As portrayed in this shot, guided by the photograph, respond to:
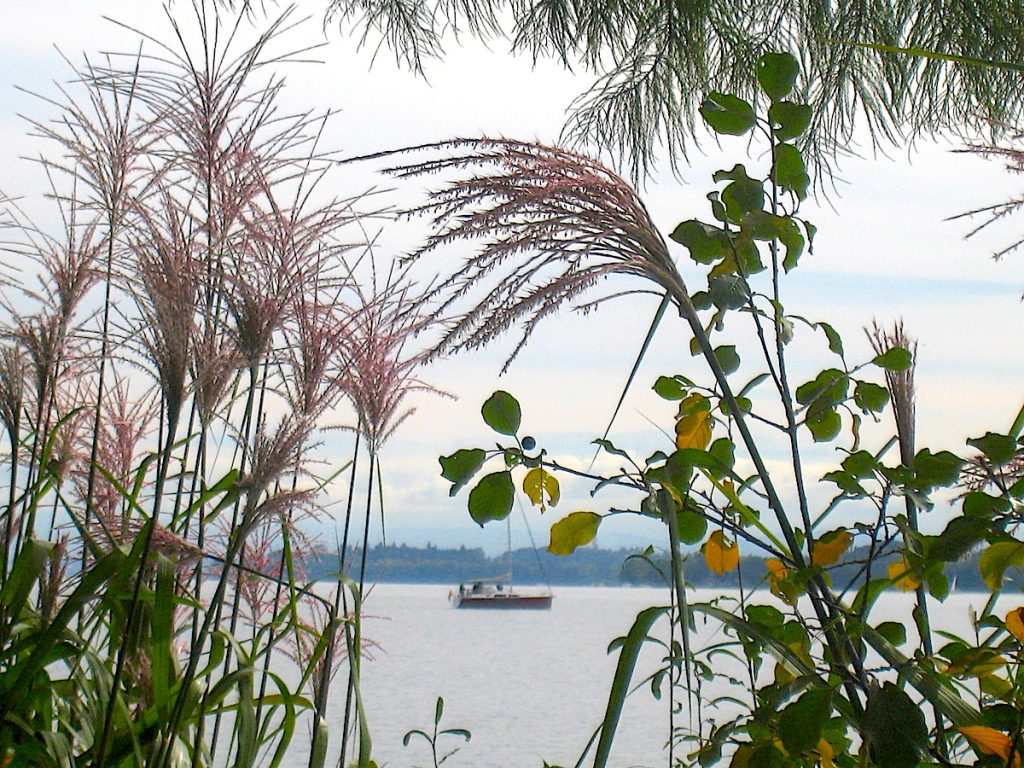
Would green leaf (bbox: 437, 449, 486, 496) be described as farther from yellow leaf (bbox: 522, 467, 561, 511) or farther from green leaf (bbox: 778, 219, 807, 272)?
green leaf (bbox: 778, 219, 807, 272)

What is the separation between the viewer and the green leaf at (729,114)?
2.47 ft

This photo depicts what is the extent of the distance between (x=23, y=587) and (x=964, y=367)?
1535 mm

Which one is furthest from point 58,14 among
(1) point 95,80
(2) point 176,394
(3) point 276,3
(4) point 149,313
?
(2) point 176,394

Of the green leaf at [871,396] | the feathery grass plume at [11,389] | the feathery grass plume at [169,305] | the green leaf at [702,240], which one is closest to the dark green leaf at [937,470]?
the green leaf at [871,396]

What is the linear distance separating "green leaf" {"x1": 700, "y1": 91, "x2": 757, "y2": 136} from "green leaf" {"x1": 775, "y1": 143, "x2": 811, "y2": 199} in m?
0.04

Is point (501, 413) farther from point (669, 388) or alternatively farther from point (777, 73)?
point (777, 73)

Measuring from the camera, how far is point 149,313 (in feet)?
4.23

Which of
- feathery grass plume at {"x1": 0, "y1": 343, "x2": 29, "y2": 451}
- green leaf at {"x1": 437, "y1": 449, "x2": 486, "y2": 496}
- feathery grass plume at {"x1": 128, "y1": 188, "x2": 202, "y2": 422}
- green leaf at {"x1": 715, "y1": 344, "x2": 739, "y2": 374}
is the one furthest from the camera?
feathery grass plume at {"x1": 0, "y1": 343, "x2": 29, "y2": 451}

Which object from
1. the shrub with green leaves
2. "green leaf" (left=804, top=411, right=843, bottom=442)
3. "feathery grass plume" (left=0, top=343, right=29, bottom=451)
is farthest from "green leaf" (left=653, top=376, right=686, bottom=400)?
"feathery grass plume" (left=0, top=343, right=29, bottom=451)

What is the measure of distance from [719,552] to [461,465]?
240 millimetres

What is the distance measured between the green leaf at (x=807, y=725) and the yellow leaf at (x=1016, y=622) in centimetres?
12

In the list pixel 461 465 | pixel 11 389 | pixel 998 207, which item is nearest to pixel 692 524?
pixel 461 465

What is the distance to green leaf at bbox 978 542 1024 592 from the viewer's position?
23.7 inches

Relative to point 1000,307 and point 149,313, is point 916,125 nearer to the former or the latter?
point 1000,307
